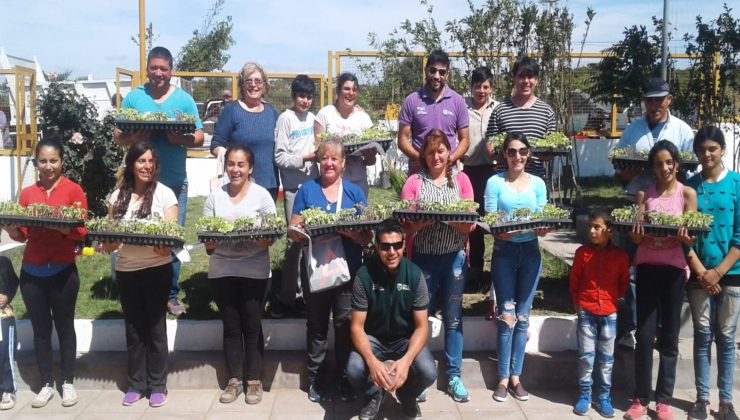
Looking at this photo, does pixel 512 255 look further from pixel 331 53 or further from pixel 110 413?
pixel 331 53

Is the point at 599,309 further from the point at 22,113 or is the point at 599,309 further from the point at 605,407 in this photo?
the point at 22,113

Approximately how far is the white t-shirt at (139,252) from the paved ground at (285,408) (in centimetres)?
102

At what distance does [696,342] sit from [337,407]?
2.57 metres

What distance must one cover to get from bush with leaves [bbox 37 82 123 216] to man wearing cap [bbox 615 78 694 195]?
258 inches

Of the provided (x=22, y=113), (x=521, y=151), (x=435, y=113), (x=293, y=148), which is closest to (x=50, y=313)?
(x=293, y=148)

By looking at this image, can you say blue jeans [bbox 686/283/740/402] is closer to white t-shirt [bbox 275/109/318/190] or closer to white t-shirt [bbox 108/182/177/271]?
white t-shirt [bbox 275/109/318/190]

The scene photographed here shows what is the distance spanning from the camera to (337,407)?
4.86 meters

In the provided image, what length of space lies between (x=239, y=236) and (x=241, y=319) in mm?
756

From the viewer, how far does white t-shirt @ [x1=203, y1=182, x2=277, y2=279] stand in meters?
4.84

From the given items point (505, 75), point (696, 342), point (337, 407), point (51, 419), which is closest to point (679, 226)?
point (696, 342)

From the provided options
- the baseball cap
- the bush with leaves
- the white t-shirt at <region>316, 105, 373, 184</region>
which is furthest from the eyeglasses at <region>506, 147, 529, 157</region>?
the bush with leaves

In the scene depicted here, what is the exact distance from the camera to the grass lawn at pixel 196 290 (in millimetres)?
5969

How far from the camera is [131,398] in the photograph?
488 centimetres

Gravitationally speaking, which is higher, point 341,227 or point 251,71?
point 251,71
